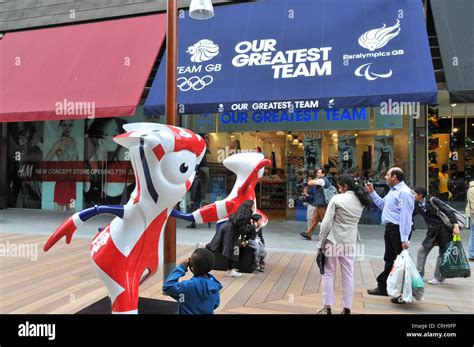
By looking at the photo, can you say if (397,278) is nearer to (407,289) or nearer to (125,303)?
(407,289)

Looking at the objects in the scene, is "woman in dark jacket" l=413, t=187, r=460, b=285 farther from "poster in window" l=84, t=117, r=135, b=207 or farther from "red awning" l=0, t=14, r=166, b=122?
"poster in window" l=84, t=117, r=135, b=207

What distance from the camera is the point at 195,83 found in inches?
388

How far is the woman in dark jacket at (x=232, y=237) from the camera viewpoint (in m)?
6.10

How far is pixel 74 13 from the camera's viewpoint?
1312 cm

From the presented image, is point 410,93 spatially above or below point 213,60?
below

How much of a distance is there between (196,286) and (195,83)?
25.0 ft

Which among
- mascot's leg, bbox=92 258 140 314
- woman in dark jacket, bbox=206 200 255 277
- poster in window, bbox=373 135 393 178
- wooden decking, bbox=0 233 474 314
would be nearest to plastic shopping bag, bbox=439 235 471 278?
wooden decking, bbox=0 233 474 314

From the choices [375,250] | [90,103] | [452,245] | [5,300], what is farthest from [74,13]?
[452,245]

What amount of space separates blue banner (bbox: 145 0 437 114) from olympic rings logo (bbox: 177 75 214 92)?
0.09 feet

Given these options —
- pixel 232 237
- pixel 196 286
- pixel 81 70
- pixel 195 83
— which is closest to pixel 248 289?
pixel 232 237

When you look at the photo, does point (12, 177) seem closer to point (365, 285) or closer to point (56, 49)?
point (56, 49)

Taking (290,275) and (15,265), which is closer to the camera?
(290,275)

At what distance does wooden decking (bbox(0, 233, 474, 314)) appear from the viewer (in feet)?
15.9

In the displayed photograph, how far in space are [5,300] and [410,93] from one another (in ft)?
26.8
